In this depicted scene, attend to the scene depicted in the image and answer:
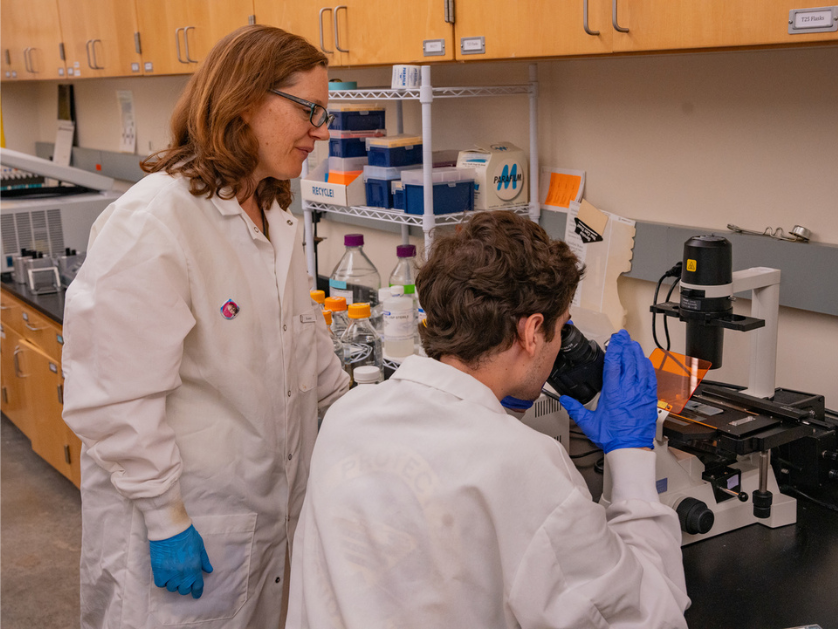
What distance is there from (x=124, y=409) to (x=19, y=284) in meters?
2.49

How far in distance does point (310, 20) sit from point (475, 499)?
1.81m

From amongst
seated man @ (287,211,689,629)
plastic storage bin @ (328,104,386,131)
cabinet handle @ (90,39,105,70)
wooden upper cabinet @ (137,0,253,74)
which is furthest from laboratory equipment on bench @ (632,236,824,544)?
cabinet handle @ (90,39,105,70)

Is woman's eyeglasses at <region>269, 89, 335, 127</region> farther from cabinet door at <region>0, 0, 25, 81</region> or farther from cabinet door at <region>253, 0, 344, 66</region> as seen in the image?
cabinet door at <region>0, 0, 25, 81</region>

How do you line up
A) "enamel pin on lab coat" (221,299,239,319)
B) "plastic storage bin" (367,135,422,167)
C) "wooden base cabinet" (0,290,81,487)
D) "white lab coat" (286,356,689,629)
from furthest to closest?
"wooden base cabinet" (0,290,81,487) → "plastic storage bin" (367,135,422,167) → "enamel pin on lab coat" (221,299,239,319) → "white lab coat" (286,356,689,629)

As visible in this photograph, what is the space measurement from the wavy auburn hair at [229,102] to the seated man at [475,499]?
491mm

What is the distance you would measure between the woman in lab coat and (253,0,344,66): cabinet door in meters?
0.84

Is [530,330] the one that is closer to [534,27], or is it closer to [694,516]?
[694,516]

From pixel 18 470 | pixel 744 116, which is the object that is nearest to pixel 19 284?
pixel 18 470

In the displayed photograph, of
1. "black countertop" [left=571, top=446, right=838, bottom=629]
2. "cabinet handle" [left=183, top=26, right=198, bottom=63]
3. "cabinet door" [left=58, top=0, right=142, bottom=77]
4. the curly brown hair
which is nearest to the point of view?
the curly brown hair

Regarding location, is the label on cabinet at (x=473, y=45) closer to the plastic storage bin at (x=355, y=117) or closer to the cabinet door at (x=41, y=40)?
the plastic storage bin at (x=355, y=117)

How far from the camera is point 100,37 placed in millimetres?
Result: 3590

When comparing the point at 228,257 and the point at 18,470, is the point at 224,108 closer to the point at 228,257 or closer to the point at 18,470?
the point at 228,257

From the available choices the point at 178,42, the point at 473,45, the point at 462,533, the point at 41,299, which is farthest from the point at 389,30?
the point at 41,299

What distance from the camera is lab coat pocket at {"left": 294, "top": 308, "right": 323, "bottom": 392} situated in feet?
5.10
